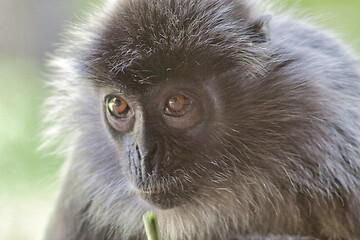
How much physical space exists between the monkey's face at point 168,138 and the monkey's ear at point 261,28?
343 millimetres

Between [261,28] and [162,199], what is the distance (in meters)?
0.93

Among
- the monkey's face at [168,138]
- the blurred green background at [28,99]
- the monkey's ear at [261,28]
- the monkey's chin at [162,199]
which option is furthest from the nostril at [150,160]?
the blurred green background at [28,99]

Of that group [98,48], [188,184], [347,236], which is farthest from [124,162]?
[347,236]

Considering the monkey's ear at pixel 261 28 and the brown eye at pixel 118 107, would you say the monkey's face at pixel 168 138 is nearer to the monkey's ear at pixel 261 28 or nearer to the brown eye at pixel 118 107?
the brown eye at pixel 118 107

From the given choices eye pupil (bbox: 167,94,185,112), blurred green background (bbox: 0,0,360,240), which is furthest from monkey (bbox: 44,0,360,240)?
blurred green background (bbox: 0,0,360,240)

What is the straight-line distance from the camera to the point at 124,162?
263cm

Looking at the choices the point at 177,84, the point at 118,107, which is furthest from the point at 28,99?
the point at 177,84

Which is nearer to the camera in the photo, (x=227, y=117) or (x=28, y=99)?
(x=227, y=117)

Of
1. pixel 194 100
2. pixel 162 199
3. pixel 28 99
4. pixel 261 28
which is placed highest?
pixel 28 99

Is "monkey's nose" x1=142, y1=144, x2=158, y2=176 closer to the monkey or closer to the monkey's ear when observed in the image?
the monkey

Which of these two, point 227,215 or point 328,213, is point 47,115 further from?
point 328,213

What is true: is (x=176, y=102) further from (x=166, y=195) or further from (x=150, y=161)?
(x=166, y=195)

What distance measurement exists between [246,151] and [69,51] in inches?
44.2

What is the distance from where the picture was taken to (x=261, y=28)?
8.39 ft
